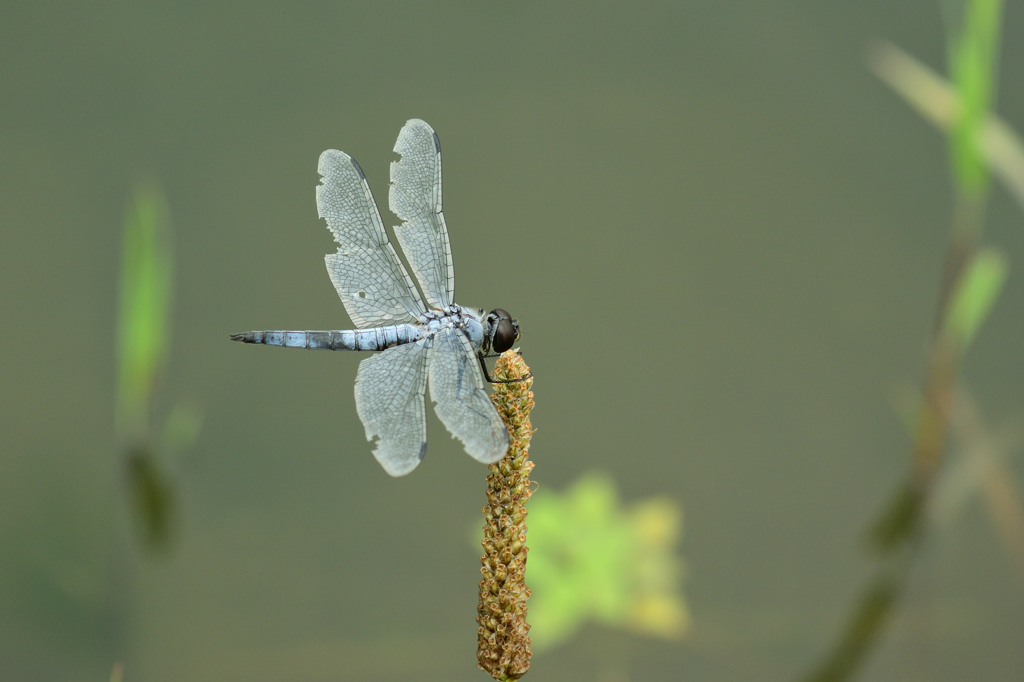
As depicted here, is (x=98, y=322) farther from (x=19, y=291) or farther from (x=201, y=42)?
(x=201, y=42)

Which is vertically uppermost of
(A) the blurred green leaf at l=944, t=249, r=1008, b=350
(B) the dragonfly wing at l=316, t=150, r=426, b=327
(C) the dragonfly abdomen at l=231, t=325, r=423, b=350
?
(A) the blurred green leaf at l=944, t=249, r=1008, b=350

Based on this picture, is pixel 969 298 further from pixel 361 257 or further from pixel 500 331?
pixel 361 257

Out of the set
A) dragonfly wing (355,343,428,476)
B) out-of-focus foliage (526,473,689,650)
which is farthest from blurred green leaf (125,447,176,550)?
dragonfly wing (355,343,428,476)

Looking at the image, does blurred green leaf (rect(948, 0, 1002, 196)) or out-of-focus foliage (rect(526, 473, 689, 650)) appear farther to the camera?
out-of-focus foliage (rect(526, 473, 689, 650))

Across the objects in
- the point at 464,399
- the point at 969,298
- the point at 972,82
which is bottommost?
the point at 464,399

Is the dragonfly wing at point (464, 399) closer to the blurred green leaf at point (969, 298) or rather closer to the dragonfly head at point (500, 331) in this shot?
the dragonfly head at point (500, 331)

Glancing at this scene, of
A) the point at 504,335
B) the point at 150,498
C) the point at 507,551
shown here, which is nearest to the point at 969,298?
the point at 504,335

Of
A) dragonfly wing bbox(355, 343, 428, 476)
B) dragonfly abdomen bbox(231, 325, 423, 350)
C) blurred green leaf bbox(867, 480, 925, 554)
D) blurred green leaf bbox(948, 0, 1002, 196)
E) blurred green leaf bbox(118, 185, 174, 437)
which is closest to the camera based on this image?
dragonfly wing bbox(355, 343, 428, 476)

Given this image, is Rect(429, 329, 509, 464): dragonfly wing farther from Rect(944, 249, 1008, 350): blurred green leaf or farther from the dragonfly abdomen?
Rect(944, 249, 1008, 350): blurred green leaf
